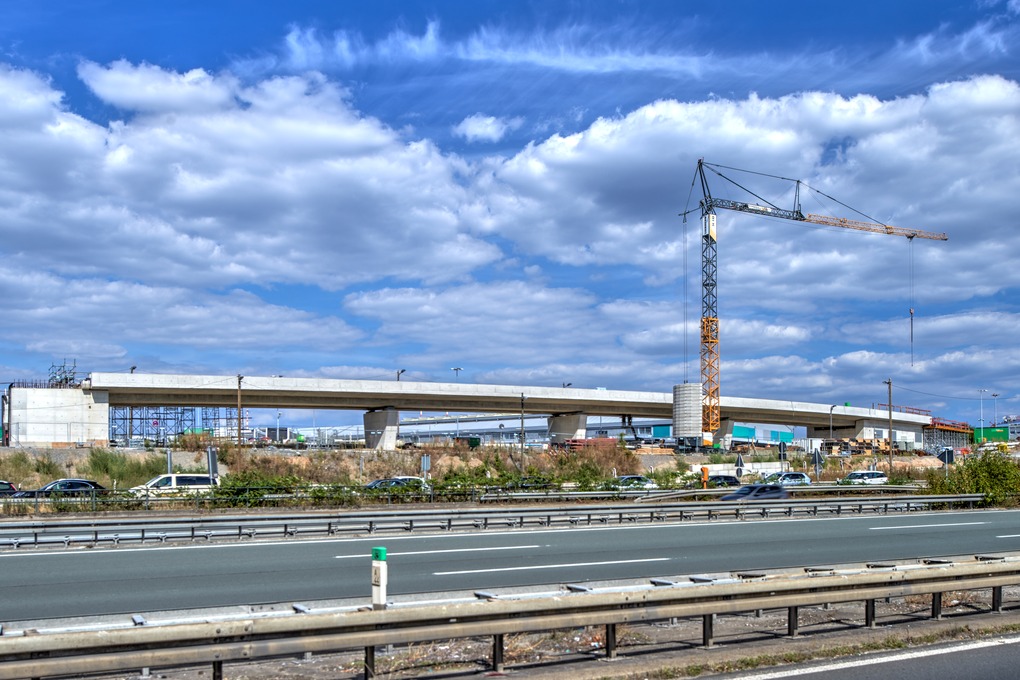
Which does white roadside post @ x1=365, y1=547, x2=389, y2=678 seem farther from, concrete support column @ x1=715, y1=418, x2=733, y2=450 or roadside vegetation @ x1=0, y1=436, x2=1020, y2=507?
concrete support column @ x1=715, y1=418, x2=733, y2=450

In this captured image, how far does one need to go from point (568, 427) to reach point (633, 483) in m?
48.1

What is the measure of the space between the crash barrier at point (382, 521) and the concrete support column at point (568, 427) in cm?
5734

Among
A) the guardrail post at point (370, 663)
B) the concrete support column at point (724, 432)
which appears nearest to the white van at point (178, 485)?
the guardrail post at point (370, 663)

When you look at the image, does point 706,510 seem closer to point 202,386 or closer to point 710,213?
point 202,386

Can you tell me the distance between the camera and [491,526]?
87.7ft

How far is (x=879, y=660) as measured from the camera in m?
9.22

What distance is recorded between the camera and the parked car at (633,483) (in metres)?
40.7

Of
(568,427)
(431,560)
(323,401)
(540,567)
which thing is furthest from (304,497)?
(568,427)

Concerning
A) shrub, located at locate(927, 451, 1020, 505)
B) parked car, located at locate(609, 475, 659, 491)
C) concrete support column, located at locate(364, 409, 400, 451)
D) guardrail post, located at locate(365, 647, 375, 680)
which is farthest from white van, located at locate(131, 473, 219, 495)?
concrete support column, located at locate(364, 409, 400, 451)

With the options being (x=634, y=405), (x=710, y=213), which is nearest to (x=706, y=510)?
(x=634, y=405)

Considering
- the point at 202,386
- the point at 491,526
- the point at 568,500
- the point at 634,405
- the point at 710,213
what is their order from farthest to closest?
the point at 710,213 < the point at 634,405 < the point at 202,386 < the point at 568,500 < the point at 491,526

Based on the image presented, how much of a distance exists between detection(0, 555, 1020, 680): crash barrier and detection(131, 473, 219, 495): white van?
24788mm

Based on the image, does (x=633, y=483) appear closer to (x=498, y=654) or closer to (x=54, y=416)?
(x=498, y=654)

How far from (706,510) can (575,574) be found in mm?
15105
